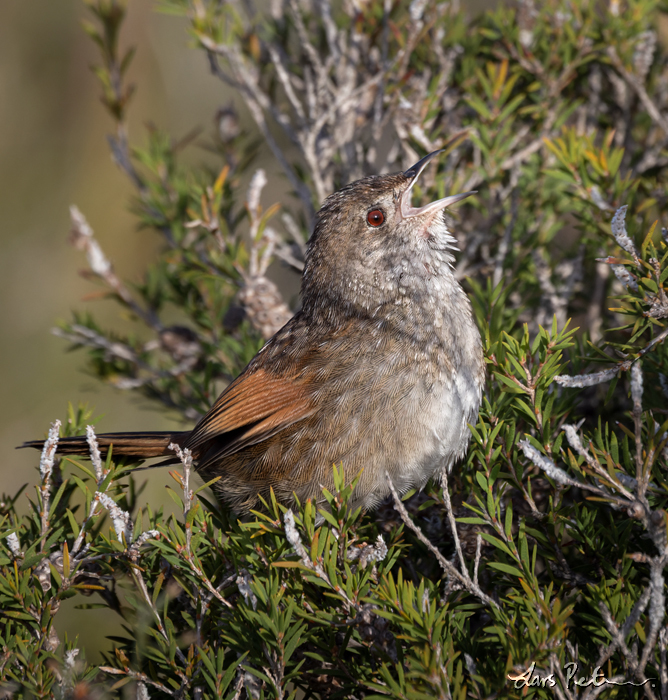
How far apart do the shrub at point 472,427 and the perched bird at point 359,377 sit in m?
0.13

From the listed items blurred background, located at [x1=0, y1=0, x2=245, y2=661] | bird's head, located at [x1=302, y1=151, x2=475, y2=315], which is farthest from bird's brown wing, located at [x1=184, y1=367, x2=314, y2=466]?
blurred background, located at [x1=0, y1=0, x2=245, y2=661]

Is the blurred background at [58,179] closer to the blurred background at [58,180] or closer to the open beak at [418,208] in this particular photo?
the blurred background at [58,180]

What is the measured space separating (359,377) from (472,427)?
0.60 metres

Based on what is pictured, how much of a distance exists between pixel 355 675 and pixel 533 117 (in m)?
2.59

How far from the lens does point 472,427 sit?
1.86 metres

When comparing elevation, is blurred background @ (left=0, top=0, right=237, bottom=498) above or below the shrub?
above

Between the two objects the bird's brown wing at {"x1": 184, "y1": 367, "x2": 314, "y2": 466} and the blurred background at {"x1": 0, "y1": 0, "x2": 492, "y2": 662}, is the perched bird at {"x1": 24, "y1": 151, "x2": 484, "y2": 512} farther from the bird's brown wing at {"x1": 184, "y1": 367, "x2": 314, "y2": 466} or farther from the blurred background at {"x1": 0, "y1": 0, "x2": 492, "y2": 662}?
the blurred background at {"x1": 0, "y1": 0, "x2": 492, "y2": 662}

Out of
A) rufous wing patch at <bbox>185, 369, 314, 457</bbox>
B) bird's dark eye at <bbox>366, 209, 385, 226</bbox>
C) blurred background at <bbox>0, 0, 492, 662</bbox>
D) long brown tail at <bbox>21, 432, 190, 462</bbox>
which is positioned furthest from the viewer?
blurred background at <bbox>0, 0, 492, 662</bbox>

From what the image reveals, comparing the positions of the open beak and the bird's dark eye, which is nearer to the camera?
the open beak

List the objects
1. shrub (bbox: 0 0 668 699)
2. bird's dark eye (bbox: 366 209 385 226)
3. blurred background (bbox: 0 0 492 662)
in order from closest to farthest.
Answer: shrub (bbox: 0 0 668 699)
bird's dark eye (bbox: 366 209 385 226)
blurred background (bbox: 0 0 492 662)

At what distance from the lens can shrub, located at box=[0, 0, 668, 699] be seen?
4.84ft

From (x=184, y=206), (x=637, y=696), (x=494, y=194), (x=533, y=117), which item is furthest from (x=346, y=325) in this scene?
(x=637, y=696)

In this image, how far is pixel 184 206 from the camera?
3232 mm

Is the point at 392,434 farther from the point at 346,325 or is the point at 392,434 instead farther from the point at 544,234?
the point at 544,234
